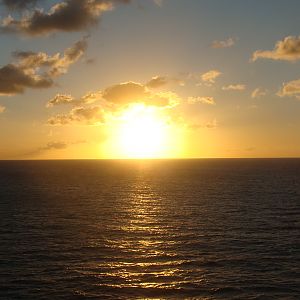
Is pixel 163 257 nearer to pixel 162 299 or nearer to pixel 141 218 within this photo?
pixel 162 299

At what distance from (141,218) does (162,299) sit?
1943 inches

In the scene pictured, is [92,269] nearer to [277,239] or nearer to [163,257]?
[163,257]

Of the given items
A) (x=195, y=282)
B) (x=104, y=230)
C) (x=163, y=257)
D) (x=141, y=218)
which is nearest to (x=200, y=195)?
(x=141, y=218)

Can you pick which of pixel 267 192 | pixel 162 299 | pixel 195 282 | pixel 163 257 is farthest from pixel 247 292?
pixel 267 192

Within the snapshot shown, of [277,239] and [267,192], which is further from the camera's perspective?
[267,192]

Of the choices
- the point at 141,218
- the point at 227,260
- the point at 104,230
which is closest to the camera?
the point at 227,260

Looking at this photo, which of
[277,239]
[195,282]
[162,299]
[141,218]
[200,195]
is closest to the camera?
[162,299]

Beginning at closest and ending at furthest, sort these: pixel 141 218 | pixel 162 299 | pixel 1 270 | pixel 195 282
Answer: pixel 162 299
pixel 195 282
pixel 1 270
pixel 141 218

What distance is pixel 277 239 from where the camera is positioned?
6800 centimetres

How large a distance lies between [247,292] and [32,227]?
47.1 meters

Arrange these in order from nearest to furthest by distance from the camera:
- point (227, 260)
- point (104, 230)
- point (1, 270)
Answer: point (1, 270) → point (227, 260) → point (104, 230)

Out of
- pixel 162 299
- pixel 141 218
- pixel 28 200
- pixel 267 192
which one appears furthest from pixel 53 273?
pixel 267 192

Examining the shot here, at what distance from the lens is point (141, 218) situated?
9206 cm

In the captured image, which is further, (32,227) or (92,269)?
(32,227)
